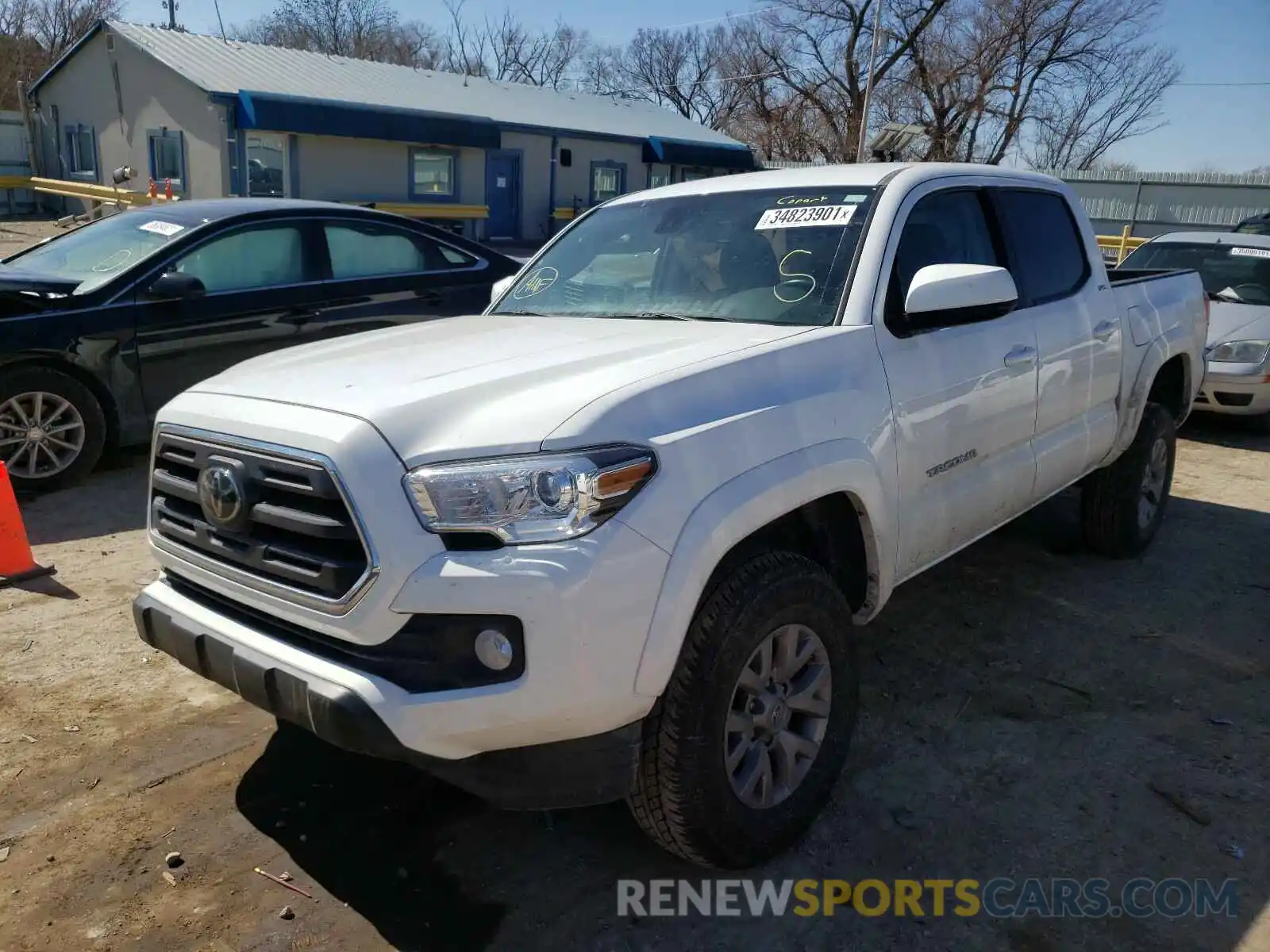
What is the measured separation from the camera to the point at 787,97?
1623 inches

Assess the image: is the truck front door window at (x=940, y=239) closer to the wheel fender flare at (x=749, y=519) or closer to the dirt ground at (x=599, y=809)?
the wheel fender flare at (x=749, y=519)

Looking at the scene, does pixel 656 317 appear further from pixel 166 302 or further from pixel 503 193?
pixel 503 193

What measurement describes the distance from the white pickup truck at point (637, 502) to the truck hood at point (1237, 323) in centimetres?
570

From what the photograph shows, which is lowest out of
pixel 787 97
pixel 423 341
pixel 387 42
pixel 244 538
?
pixel 244 538

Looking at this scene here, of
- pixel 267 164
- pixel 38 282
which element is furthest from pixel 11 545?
pixel 267 164

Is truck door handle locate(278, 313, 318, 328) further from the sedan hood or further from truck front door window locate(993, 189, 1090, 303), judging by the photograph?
truck front door window locate(993, 189, 1090, 303)

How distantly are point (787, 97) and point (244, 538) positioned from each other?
1671 inches

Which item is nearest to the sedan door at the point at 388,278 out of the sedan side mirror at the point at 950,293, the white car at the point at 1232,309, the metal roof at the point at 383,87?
the sedan side mirror at the point at 950,293

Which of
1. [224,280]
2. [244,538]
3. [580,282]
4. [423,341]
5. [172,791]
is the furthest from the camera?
[224,280]

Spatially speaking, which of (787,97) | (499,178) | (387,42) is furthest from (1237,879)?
(387,42)

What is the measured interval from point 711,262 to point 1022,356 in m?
1.25

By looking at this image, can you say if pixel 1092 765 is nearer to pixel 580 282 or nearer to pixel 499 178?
pixel 580 282

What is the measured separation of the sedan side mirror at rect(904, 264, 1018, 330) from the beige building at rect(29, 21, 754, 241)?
67.3 feet

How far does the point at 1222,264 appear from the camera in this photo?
30.5ft
